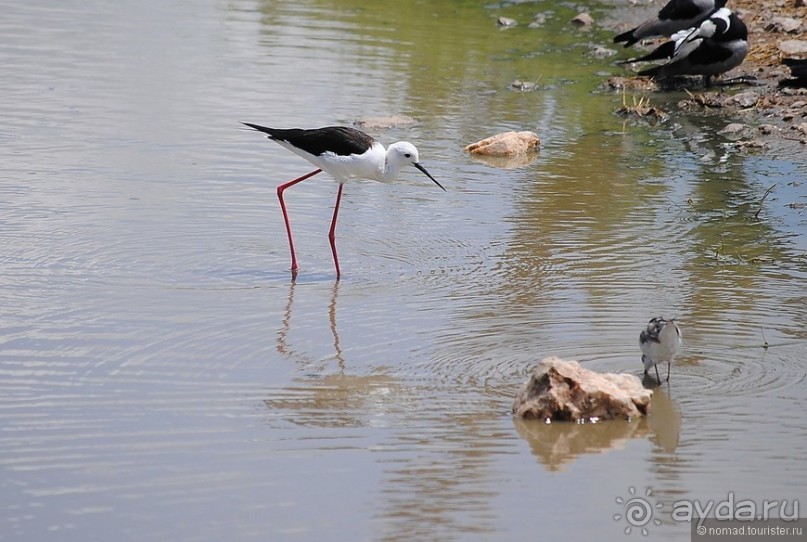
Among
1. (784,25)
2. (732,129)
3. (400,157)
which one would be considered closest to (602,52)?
(784,25)

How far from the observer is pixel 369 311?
7062 millimetres

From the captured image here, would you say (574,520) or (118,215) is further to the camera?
(118,215)

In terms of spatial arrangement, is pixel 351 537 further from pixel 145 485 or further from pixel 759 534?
pixel 759 534

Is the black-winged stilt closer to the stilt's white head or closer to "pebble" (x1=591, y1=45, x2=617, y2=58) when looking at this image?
the stilt's white head

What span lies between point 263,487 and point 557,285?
3.24 metres

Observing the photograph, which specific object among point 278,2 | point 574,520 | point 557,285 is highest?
point 574,520

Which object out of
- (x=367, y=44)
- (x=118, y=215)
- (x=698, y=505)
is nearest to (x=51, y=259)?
(x=118, y=215)

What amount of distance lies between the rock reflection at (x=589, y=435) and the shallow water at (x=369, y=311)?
0.05 ft

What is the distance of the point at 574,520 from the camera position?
14.9ft

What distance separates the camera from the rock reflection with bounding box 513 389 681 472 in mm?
5121

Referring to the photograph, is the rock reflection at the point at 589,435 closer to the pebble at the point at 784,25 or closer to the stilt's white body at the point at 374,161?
the stilt's white body at the point at 374,161

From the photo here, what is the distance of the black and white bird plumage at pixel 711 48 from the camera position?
43.1ft

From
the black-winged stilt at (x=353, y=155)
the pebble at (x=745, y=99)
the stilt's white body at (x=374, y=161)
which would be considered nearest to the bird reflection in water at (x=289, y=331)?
the black-winged stilt at (x=353, y=155)

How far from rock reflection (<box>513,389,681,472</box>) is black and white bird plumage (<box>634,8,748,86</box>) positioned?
8.41 m
